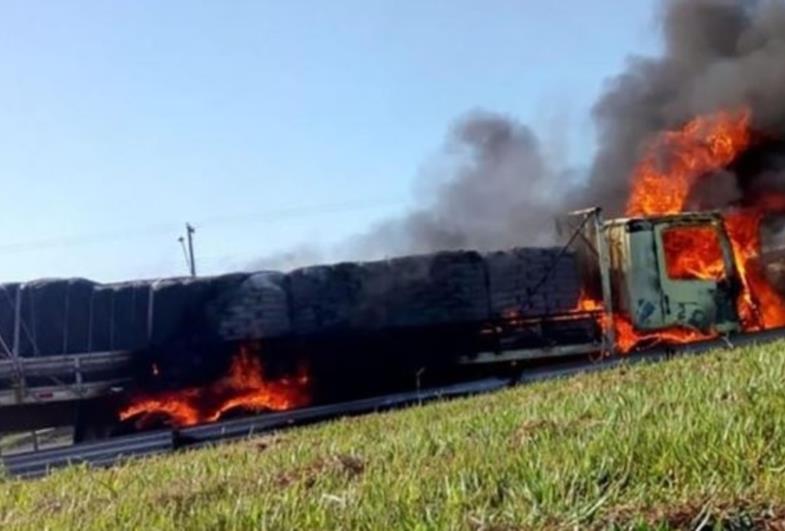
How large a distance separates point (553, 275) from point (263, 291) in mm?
4111

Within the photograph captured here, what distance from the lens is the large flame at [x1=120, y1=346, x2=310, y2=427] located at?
12594 mm

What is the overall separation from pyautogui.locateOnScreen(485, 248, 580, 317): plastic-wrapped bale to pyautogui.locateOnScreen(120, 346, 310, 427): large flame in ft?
9.79

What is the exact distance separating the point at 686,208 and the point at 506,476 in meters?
15.3

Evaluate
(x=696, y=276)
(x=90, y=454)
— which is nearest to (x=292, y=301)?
(x=90, y=454)

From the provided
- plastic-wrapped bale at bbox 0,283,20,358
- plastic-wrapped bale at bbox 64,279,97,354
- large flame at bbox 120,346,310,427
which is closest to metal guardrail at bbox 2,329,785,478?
large flame at bbox 120,346,310,427

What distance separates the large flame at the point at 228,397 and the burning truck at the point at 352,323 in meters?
0.02

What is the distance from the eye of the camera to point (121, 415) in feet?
41.1

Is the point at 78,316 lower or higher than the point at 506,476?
higher

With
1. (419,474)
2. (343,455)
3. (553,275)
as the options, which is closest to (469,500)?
(419,474)

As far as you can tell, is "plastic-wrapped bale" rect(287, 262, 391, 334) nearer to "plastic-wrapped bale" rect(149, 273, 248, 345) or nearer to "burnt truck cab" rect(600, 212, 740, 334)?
"plastic-wrapped bale" rect(149, 273, 248, 345)

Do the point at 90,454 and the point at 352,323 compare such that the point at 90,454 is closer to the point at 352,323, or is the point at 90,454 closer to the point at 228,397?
the point at 228,397

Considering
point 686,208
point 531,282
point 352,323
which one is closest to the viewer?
point 352,323

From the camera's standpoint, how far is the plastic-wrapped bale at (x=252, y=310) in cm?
1305

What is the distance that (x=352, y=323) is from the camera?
44.9 feet
